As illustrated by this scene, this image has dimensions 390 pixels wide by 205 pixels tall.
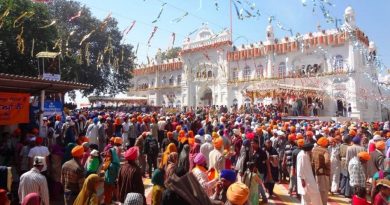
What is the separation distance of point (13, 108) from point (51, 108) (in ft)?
7.23

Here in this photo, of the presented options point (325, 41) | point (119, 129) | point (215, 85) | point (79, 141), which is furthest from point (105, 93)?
point (79, 141)

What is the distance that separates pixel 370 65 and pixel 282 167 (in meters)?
24.0

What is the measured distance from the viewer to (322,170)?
6.49m

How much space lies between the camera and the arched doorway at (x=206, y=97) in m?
39.9

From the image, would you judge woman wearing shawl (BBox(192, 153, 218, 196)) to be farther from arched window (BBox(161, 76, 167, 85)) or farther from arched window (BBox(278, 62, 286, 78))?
arched window (BBox(161, 76, 167, 85))

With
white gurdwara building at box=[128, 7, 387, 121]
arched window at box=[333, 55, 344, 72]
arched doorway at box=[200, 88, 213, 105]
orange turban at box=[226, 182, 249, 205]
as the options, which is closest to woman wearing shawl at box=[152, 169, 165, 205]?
orange turban at box=[226, 182, 249, 205]

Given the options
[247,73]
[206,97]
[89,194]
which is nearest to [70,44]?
[206,97]

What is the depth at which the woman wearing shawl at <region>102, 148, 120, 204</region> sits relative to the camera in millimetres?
5965

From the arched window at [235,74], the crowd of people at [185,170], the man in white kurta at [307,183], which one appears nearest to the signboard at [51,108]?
the crowd of people at [185,170]

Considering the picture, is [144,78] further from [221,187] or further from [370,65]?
[221,187]

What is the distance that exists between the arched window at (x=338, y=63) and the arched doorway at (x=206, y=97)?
579 inches

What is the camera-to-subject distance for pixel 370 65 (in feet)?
95.8

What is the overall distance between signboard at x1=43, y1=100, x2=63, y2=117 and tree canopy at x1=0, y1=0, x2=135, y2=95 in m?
12.4

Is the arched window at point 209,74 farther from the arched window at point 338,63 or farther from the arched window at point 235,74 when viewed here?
the arched window at point 338,63
